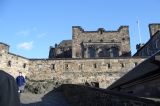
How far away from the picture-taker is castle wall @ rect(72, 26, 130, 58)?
49.8 meters

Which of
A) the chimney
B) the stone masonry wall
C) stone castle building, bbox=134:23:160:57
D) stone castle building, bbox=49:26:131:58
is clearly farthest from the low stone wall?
the chimney

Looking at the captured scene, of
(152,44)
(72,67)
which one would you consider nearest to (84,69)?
(72,67)

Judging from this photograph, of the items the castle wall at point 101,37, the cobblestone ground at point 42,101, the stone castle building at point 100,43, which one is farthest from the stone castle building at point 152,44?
the cobblestone ground at point 42,101

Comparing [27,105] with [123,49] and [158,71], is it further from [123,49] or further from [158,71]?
[123,49]

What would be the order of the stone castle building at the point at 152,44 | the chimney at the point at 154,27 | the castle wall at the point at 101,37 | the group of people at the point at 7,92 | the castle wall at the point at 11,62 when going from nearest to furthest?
the group of people at the point at 7,92, the castle wall at the point at 11,62, the stone castle building at the point at 152,44, the chimney at the point at 154,27, the castle wall at the point at 101,37

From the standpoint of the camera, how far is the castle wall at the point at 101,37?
49.8 meters

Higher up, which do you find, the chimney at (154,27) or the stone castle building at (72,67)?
the chimney at (154,27)

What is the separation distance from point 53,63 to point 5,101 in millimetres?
39473

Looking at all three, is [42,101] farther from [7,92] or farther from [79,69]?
[79,69]

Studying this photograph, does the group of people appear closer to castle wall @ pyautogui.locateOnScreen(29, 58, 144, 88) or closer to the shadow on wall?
the shadow on wall

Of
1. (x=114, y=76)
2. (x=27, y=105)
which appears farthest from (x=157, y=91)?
(x=114, y=76)

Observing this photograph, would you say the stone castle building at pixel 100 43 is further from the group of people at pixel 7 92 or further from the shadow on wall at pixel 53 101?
the group of people at pixel 7 92

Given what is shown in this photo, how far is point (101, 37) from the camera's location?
51500mm

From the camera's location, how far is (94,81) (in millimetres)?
40969
